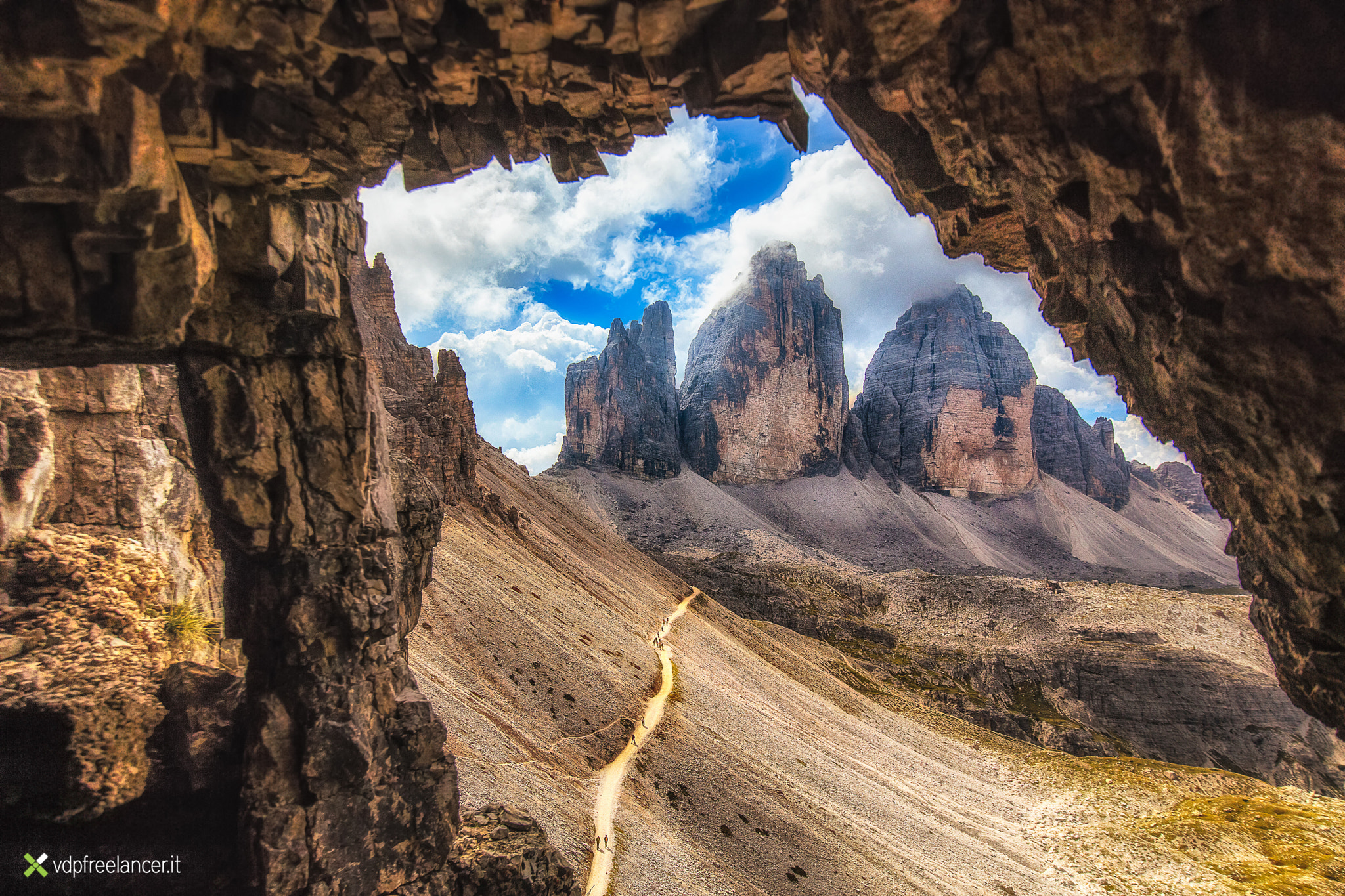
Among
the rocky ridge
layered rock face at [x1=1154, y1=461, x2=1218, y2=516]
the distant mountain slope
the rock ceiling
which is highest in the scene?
layered rock face at [x1=1154, y1=461, x2=1218, y2=516]

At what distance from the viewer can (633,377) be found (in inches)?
5950

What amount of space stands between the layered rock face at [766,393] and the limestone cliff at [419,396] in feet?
290

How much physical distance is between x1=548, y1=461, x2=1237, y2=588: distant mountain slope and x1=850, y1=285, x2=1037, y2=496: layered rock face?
7.25 metres

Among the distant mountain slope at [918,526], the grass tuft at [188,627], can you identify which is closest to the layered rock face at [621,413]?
the distant mountain slope at [918,526]

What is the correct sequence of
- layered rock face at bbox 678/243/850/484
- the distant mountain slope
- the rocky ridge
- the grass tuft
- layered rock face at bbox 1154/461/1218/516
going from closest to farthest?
1. the grass tuft
2. the rocky ridge
3. the distant mountain slope
4. layered rock face at bbox 678/243/850/484
5. layered rock face at bbox 1154/461/1218/516

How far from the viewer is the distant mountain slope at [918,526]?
119 m

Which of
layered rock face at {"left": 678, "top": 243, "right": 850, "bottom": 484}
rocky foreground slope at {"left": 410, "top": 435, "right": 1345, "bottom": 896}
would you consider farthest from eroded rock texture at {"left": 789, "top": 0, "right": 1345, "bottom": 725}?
layered rock face at {"left": 678, "top": 243, "right": 850, "bottom": 484}

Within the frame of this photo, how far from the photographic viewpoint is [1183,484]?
168 metres

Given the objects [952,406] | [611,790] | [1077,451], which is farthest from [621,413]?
[1077,451]

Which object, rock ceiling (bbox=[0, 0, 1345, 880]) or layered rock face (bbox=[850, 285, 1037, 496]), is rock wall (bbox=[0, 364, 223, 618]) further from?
layered rock face (bbox=[850, 285, 1037, 496])

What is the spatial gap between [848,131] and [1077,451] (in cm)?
19334

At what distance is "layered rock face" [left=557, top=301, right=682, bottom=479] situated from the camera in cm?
14338

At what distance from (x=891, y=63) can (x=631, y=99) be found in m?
3.42

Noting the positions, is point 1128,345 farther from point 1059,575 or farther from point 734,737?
point 1059,575
